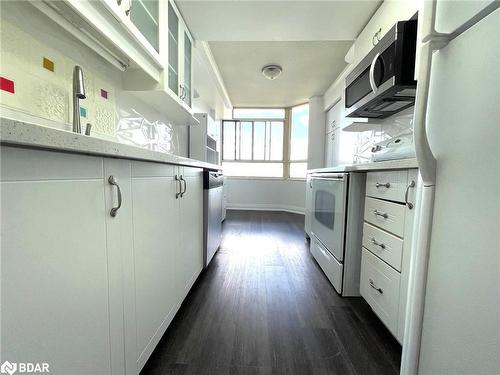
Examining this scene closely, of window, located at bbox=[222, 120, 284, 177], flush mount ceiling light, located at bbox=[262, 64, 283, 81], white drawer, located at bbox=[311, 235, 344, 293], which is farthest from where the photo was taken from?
window, located at bbox=[222, 120, 284, 177]

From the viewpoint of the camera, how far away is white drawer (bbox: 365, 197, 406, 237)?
105 cm

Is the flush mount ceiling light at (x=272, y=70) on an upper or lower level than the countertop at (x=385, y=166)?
upper

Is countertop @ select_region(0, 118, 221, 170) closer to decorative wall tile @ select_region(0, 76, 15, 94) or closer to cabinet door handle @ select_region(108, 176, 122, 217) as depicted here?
cabinet door handle @ select_region(108, 176, 122, 217)

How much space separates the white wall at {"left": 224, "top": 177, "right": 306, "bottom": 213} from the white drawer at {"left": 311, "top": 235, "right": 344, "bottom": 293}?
3072 millimetres

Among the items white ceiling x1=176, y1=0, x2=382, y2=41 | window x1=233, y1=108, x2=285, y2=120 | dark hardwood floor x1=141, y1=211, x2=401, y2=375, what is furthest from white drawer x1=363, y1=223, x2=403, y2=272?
window x1=233, y1=108, x2=285, y2=120

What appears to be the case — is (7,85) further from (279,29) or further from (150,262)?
(279,29)

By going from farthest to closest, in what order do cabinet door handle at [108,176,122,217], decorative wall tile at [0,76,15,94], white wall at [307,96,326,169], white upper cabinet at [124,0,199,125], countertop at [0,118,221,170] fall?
white wall at [307,96,326,169]
white upper cabinet at [124,0,199,125]
decorative wall tile at [0,76,15,94]
cabinet door handle at [108,176,122,217]
countertop at [0,118,221,170]

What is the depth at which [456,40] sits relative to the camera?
0.54 m

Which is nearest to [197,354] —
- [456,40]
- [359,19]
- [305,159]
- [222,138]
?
[456,40]

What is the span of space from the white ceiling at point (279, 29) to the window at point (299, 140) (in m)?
1.62

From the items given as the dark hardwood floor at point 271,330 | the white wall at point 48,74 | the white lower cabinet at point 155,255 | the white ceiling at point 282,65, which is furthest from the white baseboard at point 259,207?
the white wall at point 48,74

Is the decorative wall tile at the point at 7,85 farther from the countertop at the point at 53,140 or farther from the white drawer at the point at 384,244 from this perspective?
the white drawer at the point at 384,244

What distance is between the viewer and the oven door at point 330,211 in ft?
5.15

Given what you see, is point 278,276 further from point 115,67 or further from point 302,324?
point 115,67
